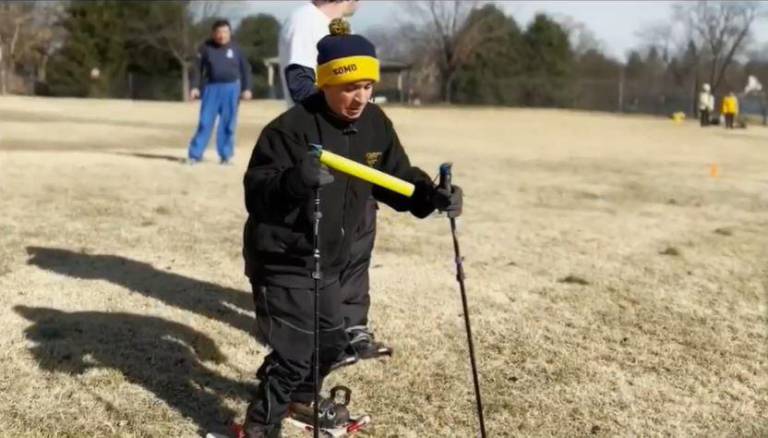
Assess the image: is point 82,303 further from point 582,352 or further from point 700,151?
point 700,151

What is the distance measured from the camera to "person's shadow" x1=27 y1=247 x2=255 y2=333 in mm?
5344

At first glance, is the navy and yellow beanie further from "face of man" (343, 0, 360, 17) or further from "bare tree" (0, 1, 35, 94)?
"bare tree" (0, 1, 35, 94)

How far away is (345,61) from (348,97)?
A: 138 mm

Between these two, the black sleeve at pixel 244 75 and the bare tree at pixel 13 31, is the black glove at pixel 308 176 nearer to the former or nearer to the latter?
the black sleeve at pixel 244 75

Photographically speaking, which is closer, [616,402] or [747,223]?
[616,402]

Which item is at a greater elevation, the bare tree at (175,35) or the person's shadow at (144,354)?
the bare tree at (175,35)

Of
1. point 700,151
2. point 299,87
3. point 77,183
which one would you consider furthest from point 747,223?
point 700,151

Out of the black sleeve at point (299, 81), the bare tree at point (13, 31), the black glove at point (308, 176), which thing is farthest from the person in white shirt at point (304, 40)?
the bare tree at point (13, 31)

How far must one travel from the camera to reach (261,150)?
3.35m

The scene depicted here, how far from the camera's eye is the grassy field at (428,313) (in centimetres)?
400

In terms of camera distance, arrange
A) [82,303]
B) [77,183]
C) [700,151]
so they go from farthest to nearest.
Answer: [700,151] < [77,183] < [82,303]

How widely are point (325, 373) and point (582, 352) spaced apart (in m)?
1.71

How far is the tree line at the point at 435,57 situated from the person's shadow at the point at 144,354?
167 ft

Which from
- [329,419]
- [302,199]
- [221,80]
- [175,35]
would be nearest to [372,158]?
[302,199]
